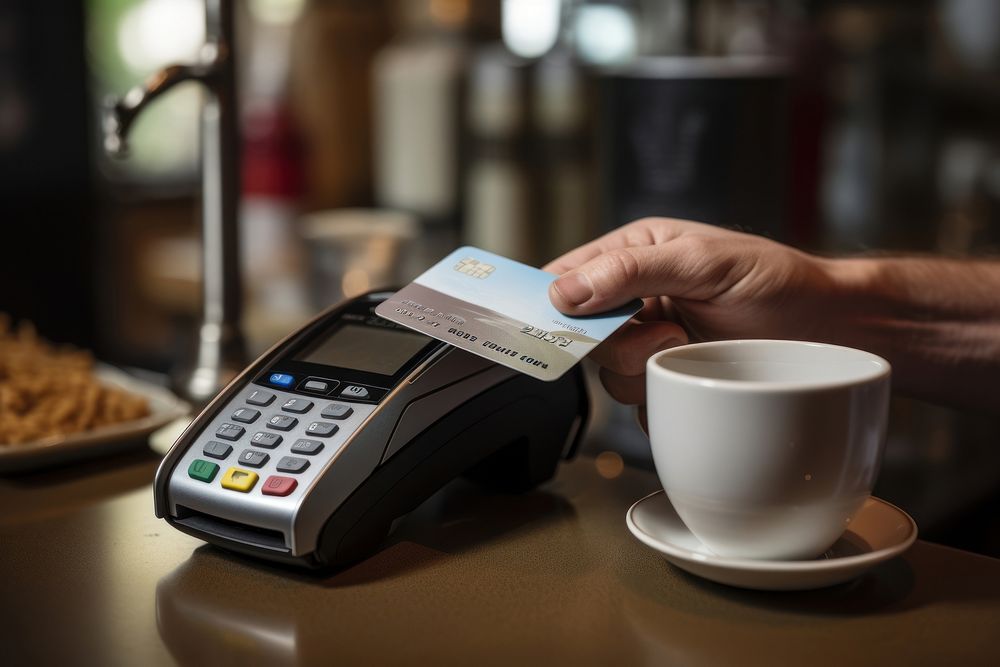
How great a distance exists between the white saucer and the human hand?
0.09m

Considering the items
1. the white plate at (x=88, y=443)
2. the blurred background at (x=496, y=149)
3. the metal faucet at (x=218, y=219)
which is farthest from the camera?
the blurred background at (x=496, y=149)

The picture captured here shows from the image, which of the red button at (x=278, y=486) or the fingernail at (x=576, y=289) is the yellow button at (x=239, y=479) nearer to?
the red button at (x=278, y=486)

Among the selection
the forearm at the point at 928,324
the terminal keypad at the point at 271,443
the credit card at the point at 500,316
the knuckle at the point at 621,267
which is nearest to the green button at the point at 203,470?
the terminal keypad at the point at 271,443

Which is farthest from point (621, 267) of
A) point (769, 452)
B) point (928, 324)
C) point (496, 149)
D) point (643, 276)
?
point (496, 149)

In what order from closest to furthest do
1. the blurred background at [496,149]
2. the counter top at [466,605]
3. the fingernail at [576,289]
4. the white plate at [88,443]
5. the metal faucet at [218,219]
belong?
the counter top at [466,605]
the fingernail at [576,289]
the white plate at [88,443]
the metal faucet at [218,219]
the blurred background at [496,149]

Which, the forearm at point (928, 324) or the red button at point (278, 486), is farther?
the forearm at point (928, 324)

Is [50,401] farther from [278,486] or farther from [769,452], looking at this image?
[769,452]

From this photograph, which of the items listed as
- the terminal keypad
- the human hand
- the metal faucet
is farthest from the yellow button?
the metal faucet

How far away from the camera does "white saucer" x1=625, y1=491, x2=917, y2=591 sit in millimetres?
418

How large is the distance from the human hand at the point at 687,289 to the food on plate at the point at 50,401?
295 millimetres

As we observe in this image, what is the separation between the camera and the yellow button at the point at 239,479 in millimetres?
467

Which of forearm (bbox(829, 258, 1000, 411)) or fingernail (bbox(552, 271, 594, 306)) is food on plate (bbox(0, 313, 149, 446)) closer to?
fingernail (bbox(552, 271, 594, 306))

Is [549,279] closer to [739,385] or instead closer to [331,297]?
[739,385]

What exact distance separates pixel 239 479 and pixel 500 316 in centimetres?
14
